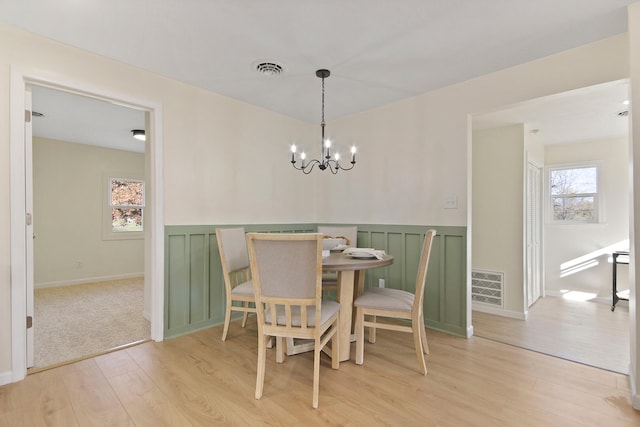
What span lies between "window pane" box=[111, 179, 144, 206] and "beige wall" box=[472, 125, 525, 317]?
19.1ft

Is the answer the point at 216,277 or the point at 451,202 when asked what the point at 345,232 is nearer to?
the point at 451,202

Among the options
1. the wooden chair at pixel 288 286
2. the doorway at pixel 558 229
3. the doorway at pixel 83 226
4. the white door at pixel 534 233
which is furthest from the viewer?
the white door at pixel 534 233

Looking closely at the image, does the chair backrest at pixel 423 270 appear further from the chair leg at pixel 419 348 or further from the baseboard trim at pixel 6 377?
the baseboard trim at pixel 6 377

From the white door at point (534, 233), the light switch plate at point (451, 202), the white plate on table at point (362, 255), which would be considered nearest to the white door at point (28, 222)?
the white plate on table at point (362, 255)

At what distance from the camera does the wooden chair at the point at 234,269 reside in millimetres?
2646

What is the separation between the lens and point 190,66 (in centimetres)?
254

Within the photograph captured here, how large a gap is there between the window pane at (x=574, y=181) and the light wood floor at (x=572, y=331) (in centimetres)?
161

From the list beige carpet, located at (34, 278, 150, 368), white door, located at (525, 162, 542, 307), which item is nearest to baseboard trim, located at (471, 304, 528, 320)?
white door, located at (525, 162, 542, 307)

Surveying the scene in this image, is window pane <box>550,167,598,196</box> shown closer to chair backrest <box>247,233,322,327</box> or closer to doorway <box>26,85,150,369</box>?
chair backrest <box>247,233,322,327</box>

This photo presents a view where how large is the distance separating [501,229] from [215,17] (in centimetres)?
359

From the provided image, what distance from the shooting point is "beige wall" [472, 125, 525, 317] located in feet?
11.3

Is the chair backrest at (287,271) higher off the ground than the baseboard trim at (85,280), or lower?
higher

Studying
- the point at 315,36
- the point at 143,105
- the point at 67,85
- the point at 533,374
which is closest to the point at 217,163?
the point at 143,105

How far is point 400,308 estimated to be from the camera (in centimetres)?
217
